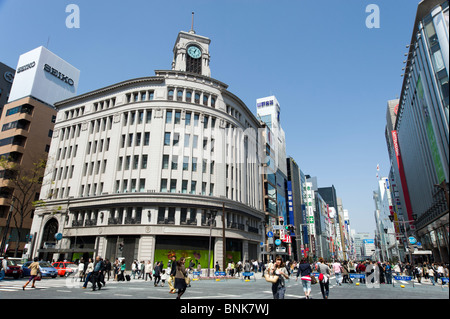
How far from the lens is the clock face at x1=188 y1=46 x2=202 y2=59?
49.8 meters

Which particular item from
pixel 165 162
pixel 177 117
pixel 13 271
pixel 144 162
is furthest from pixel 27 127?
pixel 13 271

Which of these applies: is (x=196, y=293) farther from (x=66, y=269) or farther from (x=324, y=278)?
(x=66, y=269)

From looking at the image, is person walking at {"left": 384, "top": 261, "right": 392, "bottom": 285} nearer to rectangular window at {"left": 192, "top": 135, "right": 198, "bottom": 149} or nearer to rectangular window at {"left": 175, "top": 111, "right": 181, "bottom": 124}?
rectangular window at {"left": 192, "top": 135, "right": 198, "bottom": 149}

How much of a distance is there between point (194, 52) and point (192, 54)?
67 cm

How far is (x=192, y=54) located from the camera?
4984cm

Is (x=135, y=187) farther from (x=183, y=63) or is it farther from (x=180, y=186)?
(x=183, y=63)

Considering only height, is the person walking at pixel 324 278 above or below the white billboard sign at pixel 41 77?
below

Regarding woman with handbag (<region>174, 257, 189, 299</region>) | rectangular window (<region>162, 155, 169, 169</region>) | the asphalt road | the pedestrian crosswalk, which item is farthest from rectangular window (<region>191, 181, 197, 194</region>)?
woman with handbag (<region>174, 257, 189, 299</region>)

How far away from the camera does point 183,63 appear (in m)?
48.2

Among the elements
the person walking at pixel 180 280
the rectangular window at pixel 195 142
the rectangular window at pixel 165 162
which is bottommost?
the person walking at pixel 180 280

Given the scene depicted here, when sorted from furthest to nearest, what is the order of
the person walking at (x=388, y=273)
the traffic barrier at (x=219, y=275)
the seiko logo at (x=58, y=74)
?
the seiko logo at (x=58, y=74) < the traffic barrier at (x=219, y=275) < the person walking at (x=388, y=273)

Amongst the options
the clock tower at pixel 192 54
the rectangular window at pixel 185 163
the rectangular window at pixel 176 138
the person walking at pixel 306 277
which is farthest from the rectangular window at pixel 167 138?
the person walking at pixel 306 277

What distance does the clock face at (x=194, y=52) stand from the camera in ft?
163

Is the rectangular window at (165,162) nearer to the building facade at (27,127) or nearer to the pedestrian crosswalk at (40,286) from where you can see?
the pedestrian crosswalk at (40,286)
